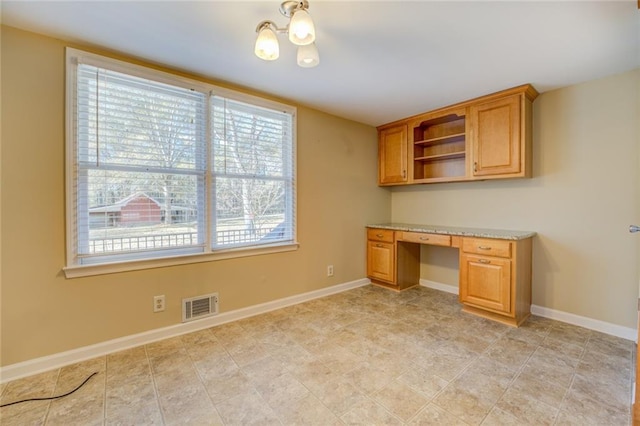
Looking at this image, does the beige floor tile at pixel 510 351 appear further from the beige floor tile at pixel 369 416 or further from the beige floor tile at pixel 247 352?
the beige floor tile at pixel 247 352

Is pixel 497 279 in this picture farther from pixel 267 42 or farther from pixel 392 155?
pixel 267 42

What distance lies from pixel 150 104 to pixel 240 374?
2198 mm

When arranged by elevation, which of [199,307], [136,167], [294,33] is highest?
[294,33]

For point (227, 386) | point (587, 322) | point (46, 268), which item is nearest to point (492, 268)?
point (587, 322)

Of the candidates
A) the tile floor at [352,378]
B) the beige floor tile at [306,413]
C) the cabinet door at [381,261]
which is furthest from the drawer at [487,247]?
the beige floor tile at [306,413]

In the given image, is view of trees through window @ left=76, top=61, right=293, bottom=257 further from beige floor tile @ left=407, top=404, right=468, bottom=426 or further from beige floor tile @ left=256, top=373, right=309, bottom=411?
beige floor tile @ left=407, top=404, right=468, bottom=426

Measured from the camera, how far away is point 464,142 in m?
3.38

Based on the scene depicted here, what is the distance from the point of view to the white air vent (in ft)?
8.18

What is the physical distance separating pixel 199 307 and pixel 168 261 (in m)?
0.52

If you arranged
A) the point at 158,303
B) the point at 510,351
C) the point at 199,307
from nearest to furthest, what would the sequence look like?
1. the point at 510,351
2. the point at 158,303
3. the point at 199,307

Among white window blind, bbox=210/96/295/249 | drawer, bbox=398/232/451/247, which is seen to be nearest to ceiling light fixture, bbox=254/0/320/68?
white window blind, bbox=210/96/295/249

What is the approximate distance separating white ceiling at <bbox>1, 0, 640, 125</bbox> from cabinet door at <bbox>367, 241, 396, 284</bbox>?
1930mm

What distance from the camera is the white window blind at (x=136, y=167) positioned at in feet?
6.77

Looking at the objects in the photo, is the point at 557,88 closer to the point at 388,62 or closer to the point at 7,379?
the point at 388,62
